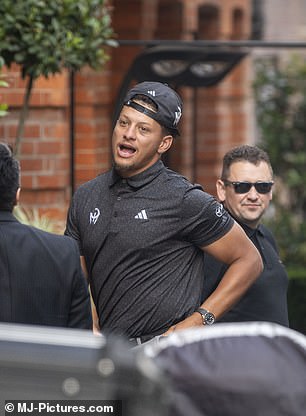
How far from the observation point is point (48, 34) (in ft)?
24.3

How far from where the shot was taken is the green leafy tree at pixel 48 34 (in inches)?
289

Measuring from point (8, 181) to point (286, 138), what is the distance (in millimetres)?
8201

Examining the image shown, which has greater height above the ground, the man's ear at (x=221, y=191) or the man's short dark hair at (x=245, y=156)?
the man's short dark hair at (x=245, y=156)

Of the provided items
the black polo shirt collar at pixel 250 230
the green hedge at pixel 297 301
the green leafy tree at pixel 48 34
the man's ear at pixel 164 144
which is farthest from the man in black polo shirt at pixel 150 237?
the green hedge at pixel 297 301

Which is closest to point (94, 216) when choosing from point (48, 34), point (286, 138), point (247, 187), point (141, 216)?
point (141, 216)

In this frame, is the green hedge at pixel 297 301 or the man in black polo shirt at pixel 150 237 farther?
the green hedge at pixel 297 301

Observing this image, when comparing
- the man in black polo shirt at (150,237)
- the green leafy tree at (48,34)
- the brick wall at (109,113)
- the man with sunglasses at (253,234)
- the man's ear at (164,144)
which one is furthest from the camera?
the brick wall at (109,113)

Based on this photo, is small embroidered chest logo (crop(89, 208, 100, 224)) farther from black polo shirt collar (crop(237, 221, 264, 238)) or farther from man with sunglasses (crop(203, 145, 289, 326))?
black polo shirt collar (crop(237, 221, 264, 238))

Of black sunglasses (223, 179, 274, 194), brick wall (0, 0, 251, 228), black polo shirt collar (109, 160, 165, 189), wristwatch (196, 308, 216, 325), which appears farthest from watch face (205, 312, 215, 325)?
brick wall (0, 0, 251, 228)

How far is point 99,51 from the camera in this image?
7.72m

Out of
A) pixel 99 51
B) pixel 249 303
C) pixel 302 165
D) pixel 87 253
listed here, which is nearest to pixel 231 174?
pixel 249 303

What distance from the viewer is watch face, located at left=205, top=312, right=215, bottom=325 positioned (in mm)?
4770

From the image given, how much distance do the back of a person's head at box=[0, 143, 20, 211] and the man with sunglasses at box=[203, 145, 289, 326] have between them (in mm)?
1049

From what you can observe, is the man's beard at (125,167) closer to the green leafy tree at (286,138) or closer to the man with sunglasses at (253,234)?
the man with sunglasses at (253,234)
